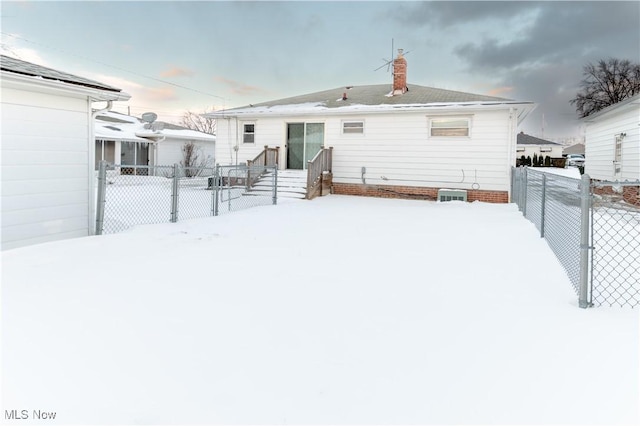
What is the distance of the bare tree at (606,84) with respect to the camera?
135 feet

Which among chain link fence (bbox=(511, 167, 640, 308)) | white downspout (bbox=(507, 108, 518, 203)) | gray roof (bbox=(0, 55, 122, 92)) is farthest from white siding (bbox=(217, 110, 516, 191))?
gray roof (bbox=(0, 55, 122, 92))

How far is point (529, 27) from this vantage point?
85.9 ft

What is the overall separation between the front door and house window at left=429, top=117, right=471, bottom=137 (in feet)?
14.7

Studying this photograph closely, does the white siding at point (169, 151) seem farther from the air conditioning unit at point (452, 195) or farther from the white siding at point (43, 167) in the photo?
the white siding at point (43, 167)

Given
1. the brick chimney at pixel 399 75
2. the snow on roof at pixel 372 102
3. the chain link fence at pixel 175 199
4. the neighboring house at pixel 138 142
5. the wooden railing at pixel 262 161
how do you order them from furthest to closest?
the neighboring house at pixel 138 142 < the brick chimney at pixel 399 75 < the wooden railing at pixel 262 161 < the snow on roof at pixel 372 102 < the chain link fence at pixel 175 199

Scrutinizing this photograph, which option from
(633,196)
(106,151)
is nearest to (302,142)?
(633,196)

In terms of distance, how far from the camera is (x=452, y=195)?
1427cm

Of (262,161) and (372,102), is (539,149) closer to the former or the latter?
(372,102)

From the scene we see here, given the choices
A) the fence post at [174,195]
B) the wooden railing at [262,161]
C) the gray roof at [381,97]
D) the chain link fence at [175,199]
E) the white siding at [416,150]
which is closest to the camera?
the chain link fence at [175,199]

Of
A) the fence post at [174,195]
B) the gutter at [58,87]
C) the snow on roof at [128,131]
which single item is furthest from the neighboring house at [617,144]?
the snow on roof at [128,131]

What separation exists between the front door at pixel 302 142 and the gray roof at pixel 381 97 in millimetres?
1165

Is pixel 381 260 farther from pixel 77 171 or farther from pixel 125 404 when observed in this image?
pixel 77 171

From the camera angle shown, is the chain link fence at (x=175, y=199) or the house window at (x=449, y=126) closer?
the chain link fence at (x=175, y=199)

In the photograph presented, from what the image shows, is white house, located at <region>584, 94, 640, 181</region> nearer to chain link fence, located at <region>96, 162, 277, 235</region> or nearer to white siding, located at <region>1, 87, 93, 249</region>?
chain link fence, located at <region>96, 162, 277, 235</region>
